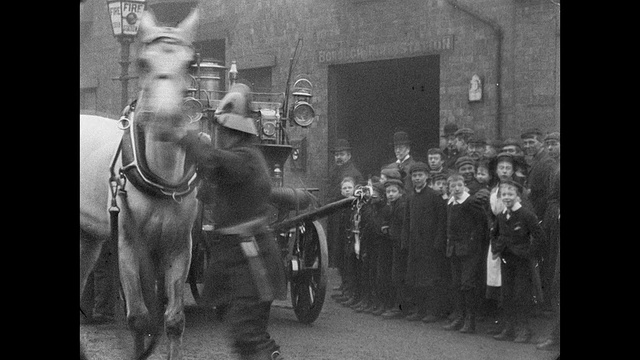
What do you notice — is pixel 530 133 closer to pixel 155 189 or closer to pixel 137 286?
pixel 155 189

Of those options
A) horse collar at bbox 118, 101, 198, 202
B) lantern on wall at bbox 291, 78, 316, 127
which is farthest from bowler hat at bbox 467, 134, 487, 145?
horse collar at bbox 118, 101, 198, 202

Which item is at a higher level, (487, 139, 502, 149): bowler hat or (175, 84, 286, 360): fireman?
(487, 139, 502, 149): bowler hat

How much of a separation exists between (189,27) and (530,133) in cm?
161

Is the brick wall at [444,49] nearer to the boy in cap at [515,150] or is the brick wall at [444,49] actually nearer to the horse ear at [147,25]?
the boy in cap at [515,150]

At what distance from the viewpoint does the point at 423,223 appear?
543 cm

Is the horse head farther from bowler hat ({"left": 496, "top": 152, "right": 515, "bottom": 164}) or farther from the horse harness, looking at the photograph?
bowler hat ({"left": 496, "top": 152, "right": 515, "bottom": 164})

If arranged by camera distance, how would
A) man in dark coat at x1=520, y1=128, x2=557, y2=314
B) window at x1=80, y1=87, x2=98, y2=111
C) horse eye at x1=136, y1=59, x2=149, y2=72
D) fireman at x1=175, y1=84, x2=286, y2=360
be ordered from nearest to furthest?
fireman at x1=175, y1=84, x2=286, y2=360 < horse eye at x1=136, y1=59, x2=149, y2=72 < man in dark coat at x1=520, y1=128, x2=557, y2=314 < window at x1=80, y1=87, x2=98, y2=111

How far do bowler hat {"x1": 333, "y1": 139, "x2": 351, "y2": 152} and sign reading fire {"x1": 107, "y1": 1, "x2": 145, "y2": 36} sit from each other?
3.48 ft

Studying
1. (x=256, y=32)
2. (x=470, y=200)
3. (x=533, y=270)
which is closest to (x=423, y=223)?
(x=470, y=200)

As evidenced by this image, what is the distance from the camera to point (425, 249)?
17.9 feet

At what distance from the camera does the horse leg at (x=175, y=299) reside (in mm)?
5375

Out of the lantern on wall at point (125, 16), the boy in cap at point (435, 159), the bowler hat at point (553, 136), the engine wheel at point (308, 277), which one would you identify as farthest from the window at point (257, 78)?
the bowler hat at point (553, 136)

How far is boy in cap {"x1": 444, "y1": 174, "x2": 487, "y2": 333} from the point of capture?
5.40m

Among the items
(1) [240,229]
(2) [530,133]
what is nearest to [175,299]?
(1) [240,229]
